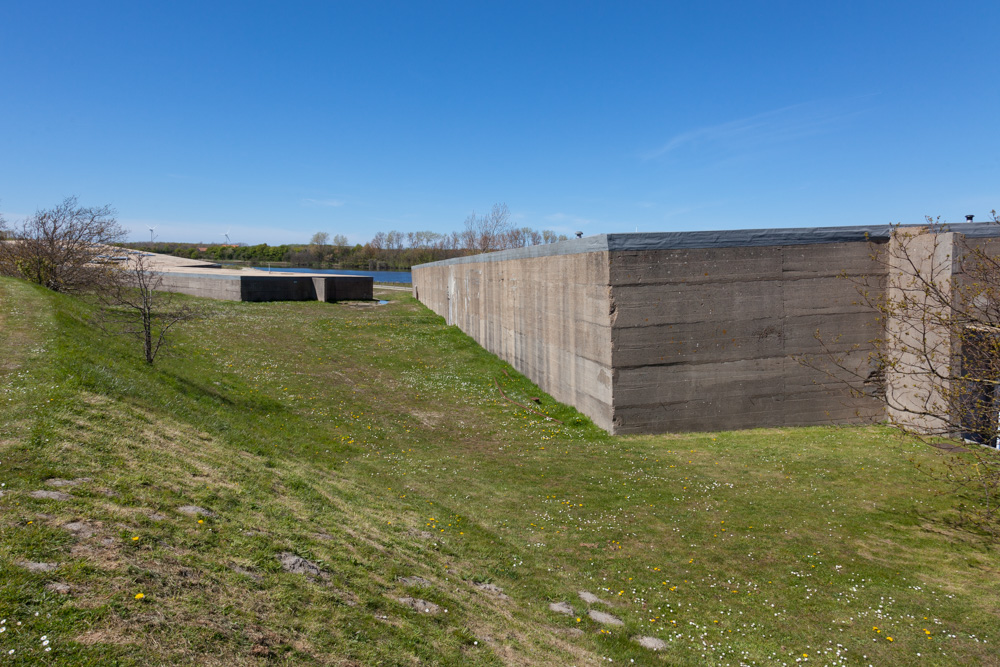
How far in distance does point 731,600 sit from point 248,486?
22.5ft

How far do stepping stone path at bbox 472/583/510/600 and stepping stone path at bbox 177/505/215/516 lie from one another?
341cm

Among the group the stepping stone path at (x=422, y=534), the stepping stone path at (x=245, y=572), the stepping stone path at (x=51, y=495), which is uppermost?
the stepping stone path at (x=51, y=495)

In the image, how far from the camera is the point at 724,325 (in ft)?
48.0

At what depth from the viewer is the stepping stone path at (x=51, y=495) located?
19.6 feet

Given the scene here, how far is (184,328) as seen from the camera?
25.4m

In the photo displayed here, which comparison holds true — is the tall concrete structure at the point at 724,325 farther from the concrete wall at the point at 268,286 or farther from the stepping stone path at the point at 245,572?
the concrete wall at the point at 268,286

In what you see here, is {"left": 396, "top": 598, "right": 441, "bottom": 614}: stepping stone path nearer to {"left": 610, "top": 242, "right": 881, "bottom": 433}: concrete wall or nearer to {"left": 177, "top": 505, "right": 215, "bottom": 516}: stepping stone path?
{"left": 177, "top": 505, "right": 215, "bottom": 516}: stepping stone path

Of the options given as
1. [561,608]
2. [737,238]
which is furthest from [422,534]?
[737,238]

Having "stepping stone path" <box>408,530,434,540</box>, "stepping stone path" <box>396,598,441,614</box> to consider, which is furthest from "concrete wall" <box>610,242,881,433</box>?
"stepping stone path" <box>396,598,441,614</box>

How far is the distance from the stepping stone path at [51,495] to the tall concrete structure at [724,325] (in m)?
11.2

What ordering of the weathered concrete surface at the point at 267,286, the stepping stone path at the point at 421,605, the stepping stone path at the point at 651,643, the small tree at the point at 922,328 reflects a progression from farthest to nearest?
the weathered concrete surface at the point at 267,286, the small tree at the point at 922,328, the stepping stone path at the point at 651,643, the stepping stone path at the point at 421,605

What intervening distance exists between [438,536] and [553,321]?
10.3 meters

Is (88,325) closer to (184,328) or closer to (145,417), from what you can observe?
(184,328)

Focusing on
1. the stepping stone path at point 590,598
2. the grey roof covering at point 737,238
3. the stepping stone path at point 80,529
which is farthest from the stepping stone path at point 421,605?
the grey roof covering at point 737,238
